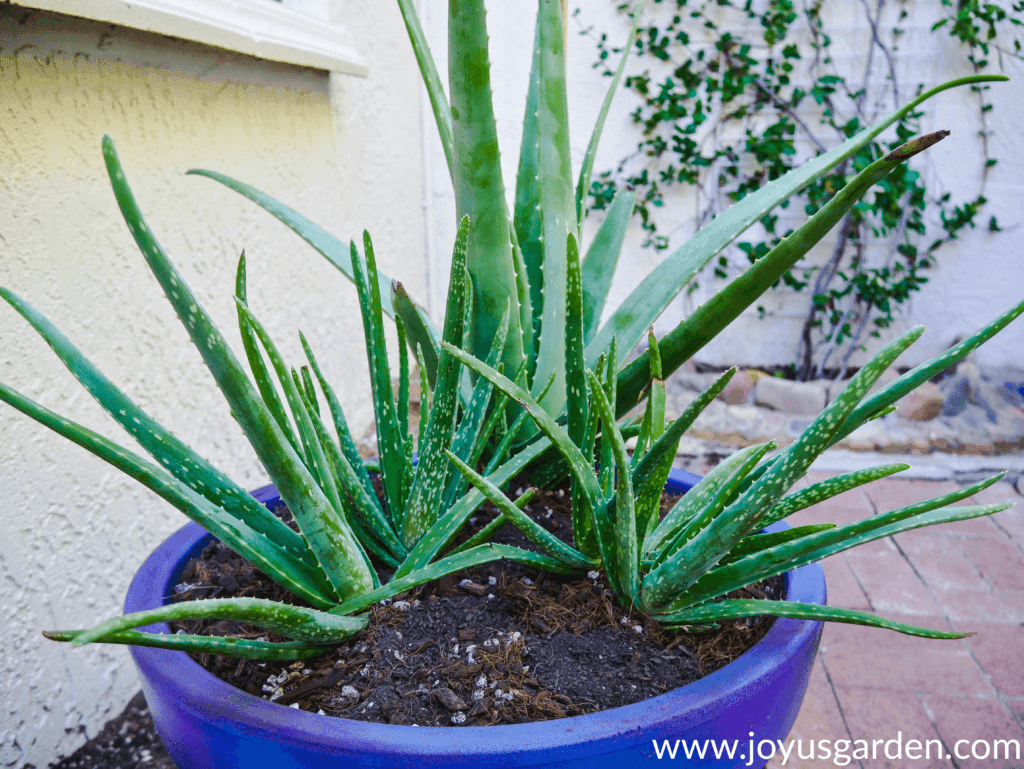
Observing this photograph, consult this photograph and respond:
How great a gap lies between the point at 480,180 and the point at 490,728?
15.8 inches

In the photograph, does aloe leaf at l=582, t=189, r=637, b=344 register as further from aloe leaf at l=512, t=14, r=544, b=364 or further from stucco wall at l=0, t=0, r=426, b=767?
stucco wall at l=0, t=0, r=426, b=767

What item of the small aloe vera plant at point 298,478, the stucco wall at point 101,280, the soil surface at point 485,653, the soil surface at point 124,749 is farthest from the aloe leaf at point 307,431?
the soil surface at point 124,749

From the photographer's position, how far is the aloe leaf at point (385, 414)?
64 centimetres

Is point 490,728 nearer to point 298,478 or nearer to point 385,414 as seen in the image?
point 298,478

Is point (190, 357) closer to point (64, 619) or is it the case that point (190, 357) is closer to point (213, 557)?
point (64, 619)

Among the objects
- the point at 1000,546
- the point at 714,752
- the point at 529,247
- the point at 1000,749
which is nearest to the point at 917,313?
the point at 1000,546

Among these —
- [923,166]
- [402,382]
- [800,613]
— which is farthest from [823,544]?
[923,166]

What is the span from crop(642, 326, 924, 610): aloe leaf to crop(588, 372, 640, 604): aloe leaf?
1.5 inches

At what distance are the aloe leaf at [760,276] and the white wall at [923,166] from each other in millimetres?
2085

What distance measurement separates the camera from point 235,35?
124cm

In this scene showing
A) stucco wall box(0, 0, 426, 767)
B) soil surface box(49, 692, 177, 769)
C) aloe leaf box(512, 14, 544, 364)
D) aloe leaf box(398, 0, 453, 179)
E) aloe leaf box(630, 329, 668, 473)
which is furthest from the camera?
soil surface box(49, 692, 177, 769)

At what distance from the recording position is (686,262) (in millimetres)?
691

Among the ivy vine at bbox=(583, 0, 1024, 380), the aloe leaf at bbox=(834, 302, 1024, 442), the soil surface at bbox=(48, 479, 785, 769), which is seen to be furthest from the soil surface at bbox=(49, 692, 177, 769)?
the ivy vine at bbox=(583, 0, 1024, 380)

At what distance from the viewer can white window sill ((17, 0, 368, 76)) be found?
0.95m
